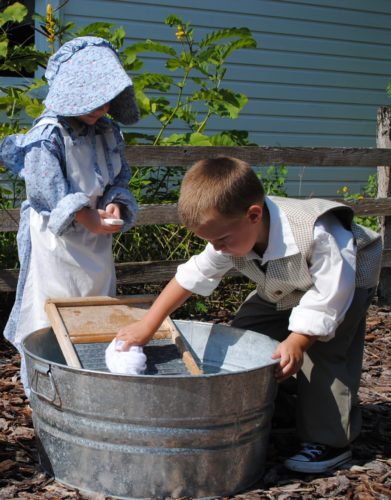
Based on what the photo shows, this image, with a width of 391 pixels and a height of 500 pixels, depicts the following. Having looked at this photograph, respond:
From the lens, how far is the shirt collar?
282 cm

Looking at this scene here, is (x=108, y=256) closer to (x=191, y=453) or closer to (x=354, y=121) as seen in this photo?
(x=191, y=453)

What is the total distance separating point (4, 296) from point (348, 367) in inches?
94.9

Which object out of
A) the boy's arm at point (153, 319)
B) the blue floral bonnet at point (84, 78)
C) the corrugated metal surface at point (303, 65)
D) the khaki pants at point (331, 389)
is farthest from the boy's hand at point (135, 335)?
the corrugated metal surface at point (303, 65)

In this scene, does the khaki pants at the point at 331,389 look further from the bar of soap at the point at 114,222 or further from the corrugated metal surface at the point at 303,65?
the corrugated metal surface at the point at 303,65

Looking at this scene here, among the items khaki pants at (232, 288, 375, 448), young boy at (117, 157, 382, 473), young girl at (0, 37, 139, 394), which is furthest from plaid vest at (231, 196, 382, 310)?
young girl at (0, 37, 139, 394)

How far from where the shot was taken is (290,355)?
8.98 ft

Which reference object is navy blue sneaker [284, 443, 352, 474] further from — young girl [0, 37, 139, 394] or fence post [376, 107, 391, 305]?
fence post [376, 107, 391, 305]

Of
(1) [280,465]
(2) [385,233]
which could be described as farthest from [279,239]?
(2) [385,233]

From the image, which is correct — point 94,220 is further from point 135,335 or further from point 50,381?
point 50,381

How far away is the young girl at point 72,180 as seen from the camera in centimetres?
311

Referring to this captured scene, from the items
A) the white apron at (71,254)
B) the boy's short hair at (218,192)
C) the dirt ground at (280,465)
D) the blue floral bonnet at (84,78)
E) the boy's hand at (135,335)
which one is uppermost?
the blue floral bonnet at (84,78)

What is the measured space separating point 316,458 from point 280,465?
0.15 meters

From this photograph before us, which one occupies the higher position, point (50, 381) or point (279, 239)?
point (279, 239)

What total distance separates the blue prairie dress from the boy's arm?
1.51ft
